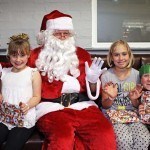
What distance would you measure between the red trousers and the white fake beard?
0.36m

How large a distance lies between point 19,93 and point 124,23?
1.71 m

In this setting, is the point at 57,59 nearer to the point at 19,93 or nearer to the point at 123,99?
the point at 19,93

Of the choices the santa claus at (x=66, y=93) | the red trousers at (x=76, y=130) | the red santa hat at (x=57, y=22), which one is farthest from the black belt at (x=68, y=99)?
the red santa hat at (x=57, y=22)

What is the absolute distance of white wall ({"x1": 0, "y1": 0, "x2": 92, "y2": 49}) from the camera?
3088 millimetres

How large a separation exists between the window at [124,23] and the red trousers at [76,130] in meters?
1.35

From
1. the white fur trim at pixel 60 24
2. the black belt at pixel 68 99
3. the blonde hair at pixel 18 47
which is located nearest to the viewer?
the blonde hair at pixel 18 47

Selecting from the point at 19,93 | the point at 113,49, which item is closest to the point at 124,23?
the point at 113,49

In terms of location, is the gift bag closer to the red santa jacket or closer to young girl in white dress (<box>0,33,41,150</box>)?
young girl in white dress (<box>0,33,41,150</box>)

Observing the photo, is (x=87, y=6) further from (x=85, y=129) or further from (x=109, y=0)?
(x=85, y=129)

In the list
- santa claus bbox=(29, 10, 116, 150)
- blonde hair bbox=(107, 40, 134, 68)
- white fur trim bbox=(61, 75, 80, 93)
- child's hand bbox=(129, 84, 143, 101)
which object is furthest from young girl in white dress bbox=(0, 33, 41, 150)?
child's hand bbox=(129, 84, 143, 101)

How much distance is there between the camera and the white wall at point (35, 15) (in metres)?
3.09

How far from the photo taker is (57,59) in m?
2.37

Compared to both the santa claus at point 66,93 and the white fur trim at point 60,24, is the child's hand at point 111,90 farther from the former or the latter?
the white fur trim at point 60,24

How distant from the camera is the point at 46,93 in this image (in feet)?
7.42
